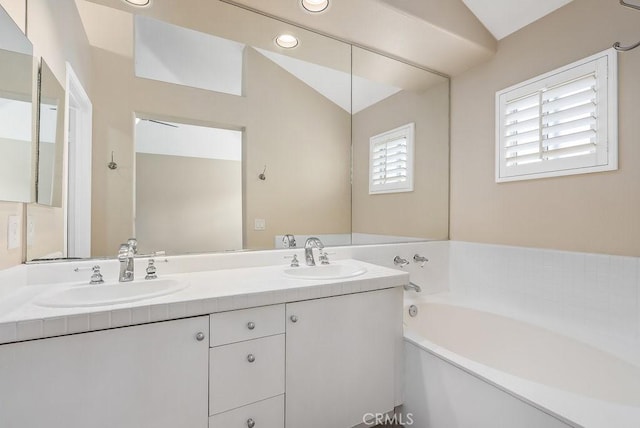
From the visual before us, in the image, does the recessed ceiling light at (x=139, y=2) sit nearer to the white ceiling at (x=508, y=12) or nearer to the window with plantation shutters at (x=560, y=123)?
the white ceiling at (x=508, y=12)

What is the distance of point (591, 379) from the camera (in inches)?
57.1

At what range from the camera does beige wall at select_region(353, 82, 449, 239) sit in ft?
7.71

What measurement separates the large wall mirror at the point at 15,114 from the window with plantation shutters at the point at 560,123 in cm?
257

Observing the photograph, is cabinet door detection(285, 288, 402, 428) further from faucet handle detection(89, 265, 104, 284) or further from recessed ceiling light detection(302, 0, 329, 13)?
recessed ceiling light detection(302, 0, 329, 13)

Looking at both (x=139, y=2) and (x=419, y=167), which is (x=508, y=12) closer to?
(x=419, y=167)

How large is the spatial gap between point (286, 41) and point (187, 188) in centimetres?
116

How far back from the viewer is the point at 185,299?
107cm

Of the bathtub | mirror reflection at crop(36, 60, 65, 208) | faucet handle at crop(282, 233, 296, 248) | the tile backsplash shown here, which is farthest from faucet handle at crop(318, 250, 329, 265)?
mirror reflection at crop(36, 60, 65, 208)

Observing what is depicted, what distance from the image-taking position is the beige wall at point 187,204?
1.56 m

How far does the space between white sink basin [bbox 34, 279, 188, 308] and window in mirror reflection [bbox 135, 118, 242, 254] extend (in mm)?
273

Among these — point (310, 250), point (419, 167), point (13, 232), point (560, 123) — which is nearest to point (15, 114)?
point (13, 232)

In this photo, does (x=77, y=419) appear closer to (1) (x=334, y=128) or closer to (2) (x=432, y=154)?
(1) (x=334, y=128)

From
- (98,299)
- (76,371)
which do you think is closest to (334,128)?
(98,299)

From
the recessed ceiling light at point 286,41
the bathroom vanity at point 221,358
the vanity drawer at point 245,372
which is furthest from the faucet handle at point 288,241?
the recessed ceiling light at point 286,41
